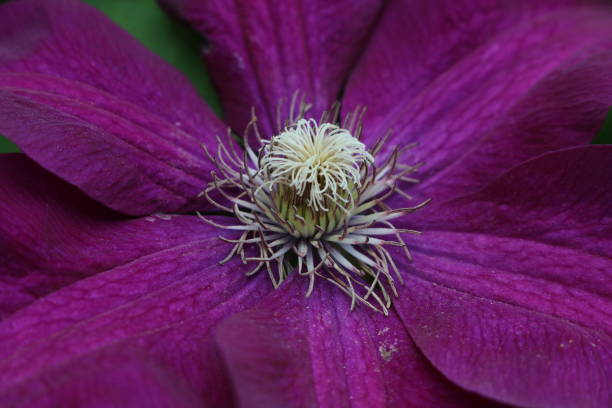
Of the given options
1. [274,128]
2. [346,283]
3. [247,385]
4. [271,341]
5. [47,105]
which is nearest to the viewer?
[247,385]

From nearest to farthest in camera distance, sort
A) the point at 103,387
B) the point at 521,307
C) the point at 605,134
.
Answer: the point at 103,387, the point at 521,307, the point at 605,134

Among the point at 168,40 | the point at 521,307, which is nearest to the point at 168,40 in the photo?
the point at 168,40

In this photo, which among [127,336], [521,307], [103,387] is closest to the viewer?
[103,387]

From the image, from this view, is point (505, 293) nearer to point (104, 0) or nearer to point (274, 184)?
point (274, 184)

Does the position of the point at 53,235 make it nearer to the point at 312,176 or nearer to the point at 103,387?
the point at 103,387

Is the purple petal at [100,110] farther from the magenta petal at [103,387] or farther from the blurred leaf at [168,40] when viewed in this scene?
the magenta petal at [103,387]

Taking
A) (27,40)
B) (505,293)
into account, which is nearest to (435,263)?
(505,293)
